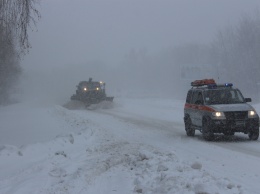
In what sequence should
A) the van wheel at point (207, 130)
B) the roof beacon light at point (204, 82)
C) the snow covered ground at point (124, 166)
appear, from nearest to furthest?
the snow covered ground at point (124, 166), the van wheel at point (207, 130), the roof beacon light at point (204, 82)

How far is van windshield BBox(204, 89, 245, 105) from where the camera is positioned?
48.1 feet

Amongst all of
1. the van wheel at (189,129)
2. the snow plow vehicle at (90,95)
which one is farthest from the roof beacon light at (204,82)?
the snow plow vehicle at (90,95)

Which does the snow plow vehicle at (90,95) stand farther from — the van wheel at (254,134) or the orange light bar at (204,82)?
the van wheel at (254,134)

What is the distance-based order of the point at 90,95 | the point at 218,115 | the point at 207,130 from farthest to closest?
1. the point at 90,95
2. the point at 207,130
3. the point at 218,115

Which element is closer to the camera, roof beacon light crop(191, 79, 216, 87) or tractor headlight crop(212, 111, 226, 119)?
→ tractor headlight crop(212, 111, 226, 119)

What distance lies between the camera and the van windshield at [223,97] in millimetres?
14667

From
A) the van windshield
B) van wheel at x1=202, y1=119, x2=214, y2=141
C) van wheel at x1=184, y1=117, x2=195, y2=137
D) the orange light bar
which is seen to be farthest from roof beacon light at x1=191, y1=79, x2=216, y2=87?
van wheel at x1=202, y1=119, x2=214, y2=141

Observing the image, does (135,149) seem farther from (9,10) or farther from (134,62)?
(134,62)

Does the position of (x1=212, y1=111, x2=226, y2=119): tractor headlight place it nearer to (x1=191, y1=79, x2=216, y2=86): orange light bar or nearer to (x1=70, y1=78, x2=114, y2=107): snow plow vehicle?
(x1=191, y1=79, x2=216, y2=86): orange light bar

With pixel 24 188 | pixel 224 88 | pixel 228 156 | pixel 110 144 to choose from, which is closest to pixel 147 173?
pixel 24 188

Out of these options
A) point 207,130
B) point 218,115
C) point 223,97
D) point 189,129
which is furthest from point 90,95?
point 218,115

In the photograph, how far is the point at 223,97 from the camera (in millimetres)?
14836

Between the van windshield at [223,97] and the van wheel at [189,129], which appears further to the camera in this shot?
the van wheel at [189,129]

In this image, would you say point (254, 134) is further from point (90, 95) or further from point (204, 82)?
point (90, 95)
